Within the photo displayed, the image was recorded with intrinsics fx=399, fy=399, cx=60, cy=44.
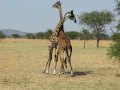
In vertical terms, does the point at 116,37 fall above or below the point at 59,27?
below

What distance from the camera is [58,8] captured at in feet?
63.4

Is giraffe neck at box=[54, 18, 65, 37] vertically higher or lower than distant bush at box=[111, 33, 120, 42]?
higher

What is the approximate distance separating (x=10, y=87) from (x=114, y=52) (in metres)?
7.25

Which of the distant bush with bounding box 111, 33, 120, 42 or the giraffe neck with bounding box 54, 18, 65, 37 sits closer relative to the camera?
the giraffe neck with bounding box 54, 18, 65, 37

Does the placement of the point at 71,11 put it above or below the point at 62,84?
above

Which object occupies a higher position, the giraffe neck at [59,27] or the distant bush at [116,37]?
the giraffe neck at [59,27]

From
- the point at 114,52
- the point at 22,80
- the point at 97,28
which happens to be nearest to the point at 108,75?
the point at 114,52

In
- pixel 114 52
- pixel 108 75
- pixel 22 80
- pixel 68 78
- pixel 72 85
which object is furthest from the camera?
pixel 114 52

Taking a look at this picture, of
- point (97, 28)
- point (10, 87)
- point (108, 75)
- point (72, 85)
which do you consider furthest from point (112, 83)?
point (97, 28)

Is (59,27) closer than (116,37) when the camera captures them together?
Yes

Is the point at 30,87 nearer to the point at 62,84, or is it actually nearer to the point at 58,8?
the point at 62,84

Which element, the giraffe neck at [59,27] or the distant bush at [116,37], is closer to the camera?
the giraffe neck at [59,27]

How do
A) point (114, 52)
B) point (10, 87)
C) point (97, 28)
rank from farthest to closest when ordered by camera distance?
point (97, 28)
point (114, 52)
point (10, 87)

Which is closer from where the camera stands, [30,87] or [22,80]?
[30,87]
